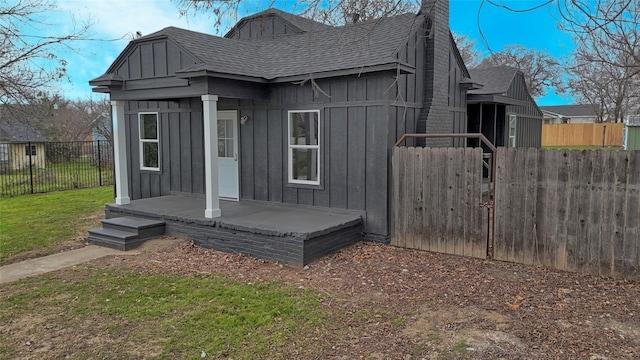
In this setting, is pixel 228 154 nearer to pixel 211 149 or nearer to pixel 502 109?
pixel 211 149

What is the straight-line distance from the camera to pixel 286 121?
8469mm

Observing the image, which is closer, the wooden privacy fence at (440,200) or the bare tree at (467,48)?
the wooden privacy fence at (440,200)

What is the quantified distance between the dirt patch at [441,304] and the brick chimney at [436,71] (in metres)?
2.77

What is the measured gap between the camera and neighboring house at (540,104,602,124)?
166 ft

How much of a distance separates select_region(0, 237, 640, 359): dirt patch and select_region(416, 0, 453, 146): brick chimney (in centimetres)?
277

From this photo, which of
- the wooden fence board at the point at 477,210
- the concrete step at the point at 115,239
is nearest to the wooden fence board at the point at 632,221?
the wooden fence board at the point at 477,210

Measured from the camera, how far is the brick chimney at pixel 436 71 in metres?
8.46

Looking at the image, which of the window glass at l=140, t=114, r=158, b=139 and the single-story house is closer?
the single-story house

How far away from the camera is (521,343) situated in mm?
3895

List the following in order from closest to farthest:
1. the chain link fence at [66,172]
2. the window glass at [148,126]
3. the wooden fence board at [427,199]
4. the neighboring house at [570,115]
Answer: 1. the wooden fence board at [427,199]
2. the window glass at [148,126]
3. the chain link fence at [66,172]
4. the neighboring house at [570,115]

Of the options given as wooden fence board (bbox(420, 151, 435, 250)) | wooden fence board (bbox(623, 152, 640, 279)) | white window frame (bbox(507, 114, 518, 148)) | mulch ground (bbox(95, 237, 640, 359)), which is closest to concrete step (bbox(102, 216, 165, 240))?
mulch ground (bbox(95, 237, 640, 359))

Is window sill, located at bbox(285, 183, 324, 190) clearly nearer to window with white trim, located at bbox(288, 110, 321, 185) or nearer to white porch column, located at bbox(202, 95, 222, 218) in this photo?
window with white trim, located at bbox(288, 110, 321, 185)

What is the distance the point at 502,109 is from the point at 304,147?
783cm

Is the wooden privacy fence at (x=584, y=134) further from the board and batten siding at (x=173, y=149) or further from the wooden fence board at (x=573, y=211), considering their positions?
the board and batten siding at (x=173, y=149)
